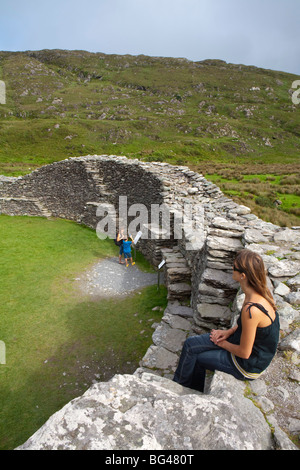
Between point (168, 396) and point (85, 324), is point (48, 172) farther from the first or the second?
point (168, 396)

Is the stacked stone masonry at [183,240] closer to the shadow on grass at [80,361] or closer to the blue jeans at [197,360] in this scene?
the blue jeans at [197,360]

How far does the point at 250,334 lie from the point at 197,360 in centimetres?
106

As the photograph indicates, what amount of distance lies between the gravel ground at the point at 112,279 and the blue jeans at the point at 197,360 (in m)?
6.43

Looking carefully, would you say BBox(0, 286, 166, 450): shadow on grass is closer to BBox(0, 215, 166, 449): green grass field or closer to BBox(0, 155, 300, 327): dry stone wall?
BBox(0, 215, 166, 449): green grass field

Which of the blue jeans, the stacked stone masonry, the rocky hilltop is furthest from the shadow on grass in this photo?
the rocky hilltop

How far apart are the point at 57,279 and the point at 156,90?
369ft

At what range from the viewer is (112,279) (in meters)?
11.2

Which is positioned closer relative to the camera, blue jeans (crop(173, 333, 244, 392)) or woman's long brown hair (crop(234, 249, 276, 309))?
woman's long brown hair (crop(234, 249, 276, 309))

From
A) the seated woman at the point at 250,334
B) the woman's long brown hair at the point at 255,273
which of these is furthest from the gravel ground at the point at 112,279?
the woman's long brown hair at the point at 255,273

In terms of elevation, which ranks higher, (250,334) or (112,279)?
(250,334)

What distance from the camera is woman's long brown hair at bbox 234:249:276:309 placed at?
123 inches

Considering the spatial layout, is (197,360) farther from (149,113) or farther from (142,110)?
(142,110)

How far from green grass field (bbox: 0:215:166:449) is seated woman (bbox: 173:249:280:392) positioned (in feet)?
12.6

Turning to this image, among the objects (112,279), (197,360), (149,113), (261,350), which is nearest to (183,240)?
(112,279)
